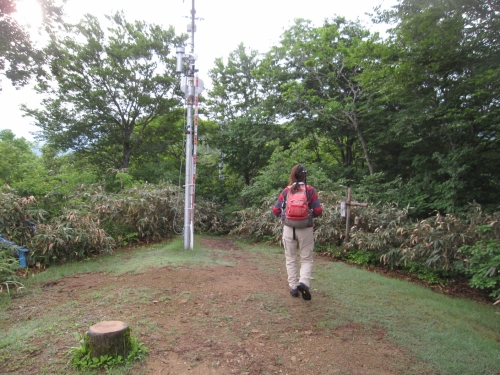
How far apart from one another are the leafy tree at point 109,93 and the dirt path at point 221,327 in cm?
981

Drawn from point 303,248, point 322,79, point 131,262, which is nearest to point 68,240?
point 131,262

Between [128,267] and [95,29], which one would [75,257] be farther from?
[95,29]

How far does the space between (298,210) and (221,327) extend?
1.51 meters

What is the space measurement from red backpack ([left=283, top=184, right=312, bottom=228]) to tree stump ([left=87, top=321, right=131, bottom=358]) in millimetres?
2096

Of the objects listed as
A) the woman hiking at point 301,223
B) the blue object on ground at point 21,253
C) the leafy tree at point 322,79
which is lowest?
the blue object on ground at point 21,253

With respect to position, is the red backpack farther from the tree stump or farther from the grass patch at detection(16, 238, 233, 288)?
the grass patch at detection(16, 238, 233, 288)

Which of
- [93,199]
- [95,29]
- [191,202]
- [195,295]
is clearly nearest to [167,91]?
[95,29]

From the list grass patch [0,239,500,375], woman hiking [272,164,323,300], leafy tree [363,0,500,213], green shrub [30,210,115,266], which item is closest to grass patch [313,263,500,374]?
grass patch [0,239,500,375]

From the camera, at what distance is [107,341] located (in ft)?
7.70

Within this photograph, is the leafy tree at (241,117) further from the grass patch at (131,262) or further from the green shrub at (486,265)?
the green shrub at (486,265)

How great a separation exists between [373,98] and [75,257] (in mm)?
9621

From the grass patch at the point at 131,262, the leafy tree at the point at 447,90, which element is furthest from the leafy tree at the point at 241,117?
the grass patch at the point at 131,262

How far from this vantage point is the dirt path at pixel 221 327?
2504 millimetres

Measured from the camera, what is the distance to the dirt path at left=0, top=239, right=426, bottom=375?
2.50m
